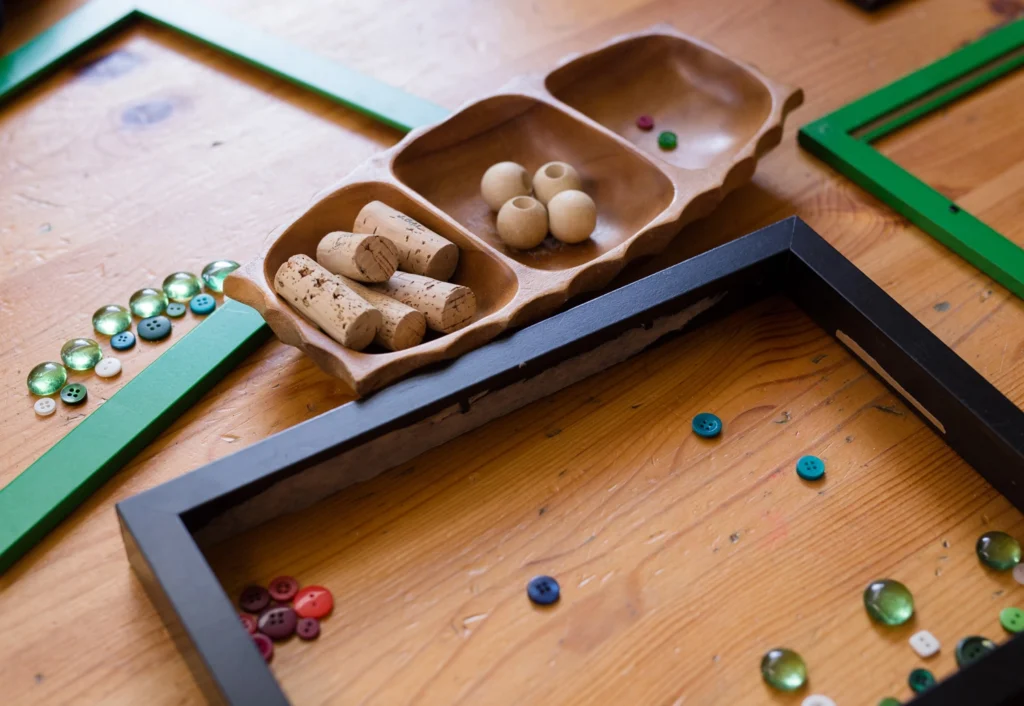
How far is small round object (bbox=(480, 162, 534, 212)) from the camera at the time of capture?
1.04m

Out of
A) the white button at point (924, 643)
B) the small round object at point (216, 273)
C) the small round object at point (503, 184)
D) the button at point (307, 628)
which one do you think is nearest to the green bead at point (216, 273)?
the small round object at point (216, 273)

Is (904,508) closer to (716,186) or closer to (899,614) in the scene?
(899,614)

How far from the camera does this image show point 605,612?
2.62 feet

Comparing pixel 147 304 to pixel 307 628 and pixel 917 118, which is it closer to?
pixel 307 628

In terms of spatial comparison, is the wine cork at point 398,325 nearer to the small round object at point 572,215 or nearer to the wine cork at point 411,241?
the wine cork at point 411,241

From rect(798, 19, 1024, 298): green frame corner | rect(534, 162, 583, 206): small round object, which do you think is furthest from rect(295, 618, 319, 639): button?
rect(798, 19, 1024, 298): green frame corner

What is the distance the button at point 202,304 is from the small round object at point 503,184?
0.29 metres

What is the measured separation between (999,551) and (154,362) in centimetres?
74

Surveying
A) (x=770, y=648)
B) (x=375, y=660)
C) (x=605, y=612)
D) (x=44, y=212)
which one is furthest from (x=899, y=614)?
(x=44, y=212)

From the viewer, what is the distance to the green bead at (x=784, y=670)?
2.49 feet

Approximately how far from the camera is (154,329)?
983 millimetres

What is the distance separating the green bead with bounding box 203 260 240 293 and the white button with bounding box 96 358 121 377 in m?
0.12

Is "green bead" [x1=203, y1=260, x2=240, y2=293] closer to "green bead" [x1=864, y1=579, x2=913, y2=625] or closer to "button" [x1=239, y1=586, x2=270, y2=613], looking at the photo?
"button" [x1=239, y1=586, x2=270, y2=613]

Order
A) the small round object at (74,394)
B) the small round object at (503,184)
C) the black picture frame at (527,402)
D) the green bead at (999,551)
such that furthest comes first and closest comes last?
1. the small round object at (503,184)
2. the small round object at (74,394)
3. the green bead at (999,551)
4. the black picture frame at (527,402)
